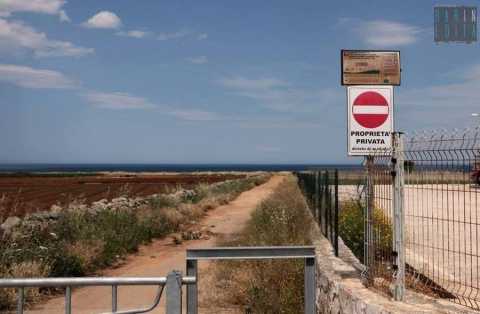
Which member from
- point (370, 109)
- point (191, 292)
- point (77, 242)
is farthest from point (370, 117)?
point (77, 242)

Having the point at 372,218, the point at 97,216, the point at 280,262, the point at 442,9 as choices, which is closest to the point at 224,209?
the point at 97,216

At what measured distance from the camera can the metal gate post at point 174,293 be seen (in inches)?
204

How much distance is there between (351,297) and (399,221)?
1.05m

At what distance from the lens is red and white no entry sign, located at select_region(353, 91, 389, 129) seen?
22.9 ft

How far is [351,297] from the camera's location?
20.7 feet

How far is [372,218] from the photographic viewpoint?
6973mm

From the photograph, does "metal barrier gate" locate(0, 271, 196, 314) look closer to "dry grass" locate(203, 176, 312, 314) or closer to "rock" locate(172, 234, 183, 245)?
"dry grass" locate(203, 176, 312, 314)

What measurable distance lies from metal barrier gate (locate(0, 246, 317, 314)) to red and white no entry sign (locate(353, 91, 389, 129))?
1.85 meters

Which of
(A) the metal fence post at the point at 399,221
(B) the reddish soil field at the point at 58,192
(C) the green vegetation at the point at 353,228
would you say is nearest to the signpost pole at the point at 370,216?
(A) the metal fence post at the point at 399,221

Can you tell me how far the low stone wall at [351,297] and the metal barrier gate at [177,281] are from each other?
52cm

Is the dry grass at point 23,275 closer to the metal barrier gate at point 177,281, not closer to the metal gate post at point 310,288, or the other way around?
the metal barrier gate at point 177,281

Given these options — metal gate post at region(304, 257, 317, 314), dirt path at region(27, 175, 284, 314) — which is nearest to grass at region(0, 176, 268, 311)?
dirt path at region(27, 175, 284, 314)

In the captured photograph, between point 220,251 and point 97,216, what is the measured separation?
13.2 meters

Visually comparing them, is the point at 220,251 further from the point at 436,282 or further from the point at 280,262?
the point at 436,282
